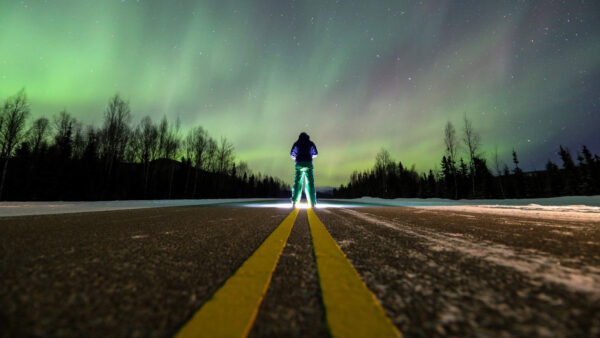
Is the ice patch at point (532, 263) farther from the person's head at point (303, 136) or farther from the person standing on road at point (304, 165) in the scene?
the person's head at point (303, 136)

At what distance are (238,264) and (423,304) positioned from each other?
1.06 meters

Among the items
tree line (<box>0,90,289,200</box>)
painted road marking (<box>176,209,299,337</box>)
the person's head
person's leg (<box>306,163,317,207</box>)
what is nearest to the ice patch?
painted road marking (<box>176,209,299,337</box>)

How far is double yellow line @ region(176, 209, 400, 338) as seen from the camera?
2.27 ft

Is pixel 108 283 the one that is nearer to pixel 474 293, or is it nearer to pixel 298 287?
pixel 298 287

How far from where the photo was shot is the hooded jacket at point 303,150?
959 centimetres

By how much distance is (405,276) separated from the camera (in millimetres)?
1217

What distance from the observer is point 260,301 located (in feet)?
2.95

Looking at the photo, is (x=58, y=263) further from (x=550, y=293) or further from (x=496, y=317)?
(x=550, y=293)

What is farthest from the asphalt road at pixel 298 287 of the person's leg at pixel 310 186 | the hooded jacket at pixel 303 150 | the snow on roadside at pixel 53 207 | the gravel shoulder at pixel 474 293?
the hooded jacket at pixel 303 150

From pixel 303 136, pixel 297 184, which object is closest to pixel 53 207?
pixel 297 184

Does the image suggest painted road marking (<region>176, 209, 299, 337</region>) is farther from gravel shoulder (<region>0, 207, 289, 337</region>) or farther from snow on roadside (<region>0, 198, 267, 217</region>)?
snow on roadside (<region>0, 198, 267, 217</region>)

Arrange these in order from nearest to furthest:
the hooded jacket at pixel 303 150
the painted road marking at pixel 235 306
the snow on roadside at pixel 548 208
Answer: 1. the painted road marking at pixel 235 306
2. the snow on roadside at pixel 548 208
3. the hooded jacket at pixel 303 150

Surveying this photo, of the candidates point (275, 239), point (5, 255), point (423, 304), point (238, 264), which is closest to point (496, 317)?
point (423, 304)

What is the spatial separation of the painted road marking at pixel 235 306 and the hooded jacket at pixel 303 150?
8.24 meters
